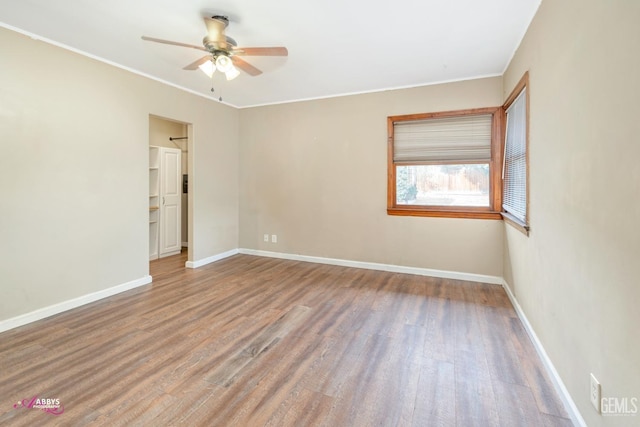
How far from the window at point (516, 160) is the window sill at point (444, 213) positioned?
177mm

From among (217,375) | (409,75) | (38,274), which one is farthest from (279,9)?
(38,274)

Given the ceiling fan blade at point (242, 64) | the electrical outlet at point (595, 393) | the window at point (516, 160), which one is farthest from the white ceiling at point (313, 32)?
the electrical outlet at point (595, 393)

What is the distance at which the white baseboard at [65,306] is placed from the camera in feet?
8.79

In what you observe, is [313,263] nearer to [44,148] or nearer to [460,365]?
[460,365]

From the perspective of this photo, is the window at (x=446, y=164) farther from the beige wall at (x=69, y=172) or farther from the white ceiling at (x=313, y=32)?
the beige wall at (x=69, y=172)

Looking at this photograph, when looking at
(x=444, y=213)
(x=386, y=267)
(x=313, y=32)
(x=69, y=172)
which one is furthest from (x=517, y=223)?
(x=69, y=172)

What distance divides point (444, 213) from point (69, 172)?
14.3 feet

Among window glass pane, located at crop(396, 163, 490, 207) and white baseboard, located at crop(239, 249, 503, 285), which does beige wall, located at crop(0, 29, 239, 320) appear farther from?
window glass pane, located at crop(396, 163, 490, 207)

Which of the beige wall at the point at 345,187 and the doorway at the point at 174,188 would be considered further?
the doorway at the point at 174,188

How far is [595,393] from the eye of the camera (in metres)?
1.39

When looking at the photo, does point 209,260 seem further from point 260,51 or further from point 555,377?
point 555,377

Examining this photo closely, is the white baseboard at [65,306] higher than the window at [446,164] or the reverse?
the reverse

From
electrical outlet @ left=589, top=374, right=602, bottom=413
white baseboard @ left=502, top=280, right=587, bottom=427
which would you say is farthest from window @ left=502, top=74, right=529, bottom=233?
electrical outlet @ left=589, top=374, right=602, bottom=413

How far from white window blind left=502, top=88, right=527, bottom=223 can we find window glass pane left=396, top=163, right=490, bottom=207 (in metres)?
0.29
